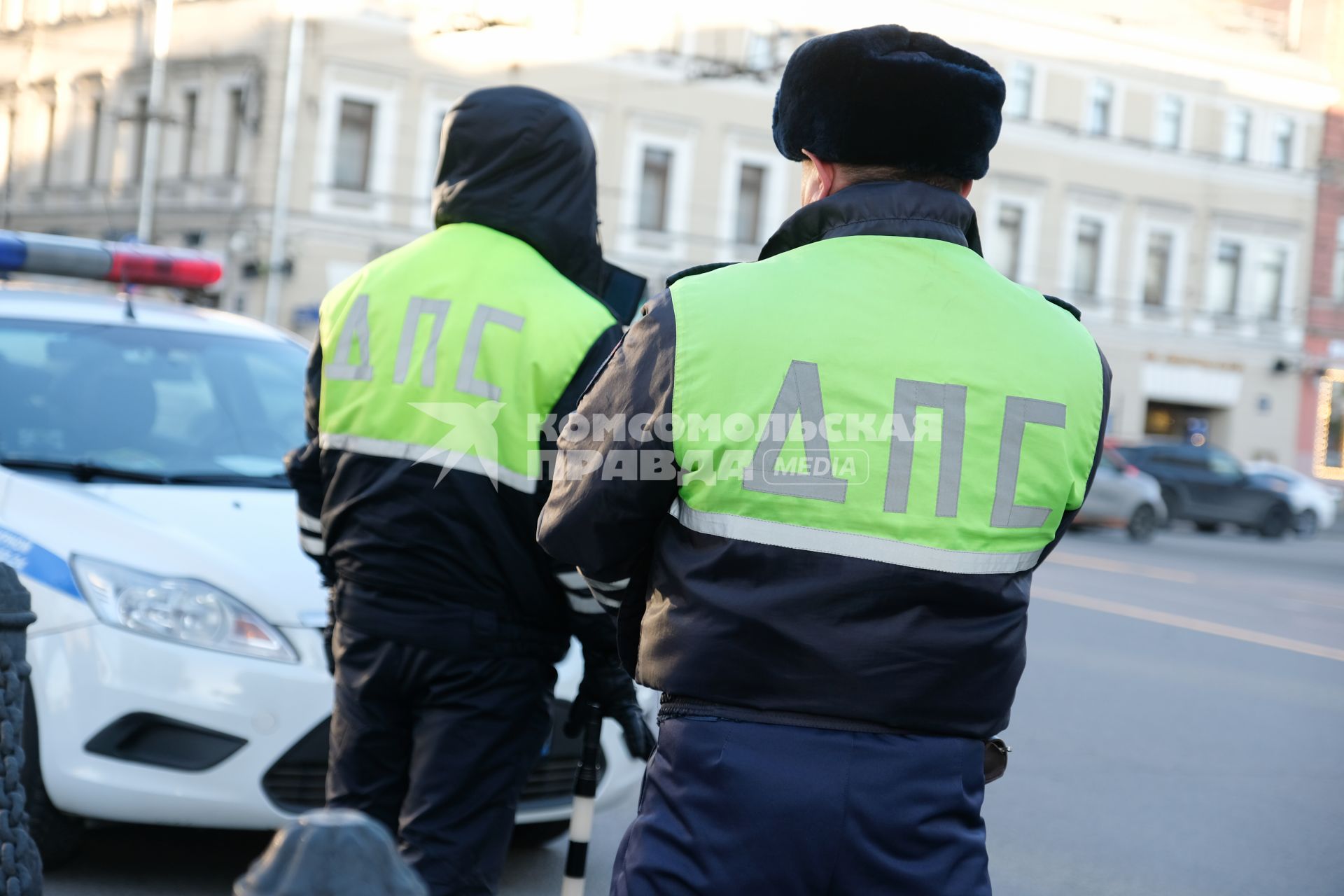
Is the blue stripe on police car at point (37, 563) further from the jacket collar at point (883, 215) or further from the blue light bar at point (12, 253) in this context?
the jacket collar at point (883, 215)

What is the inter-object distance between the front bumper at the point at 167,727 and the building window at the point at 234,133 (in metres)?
27.7

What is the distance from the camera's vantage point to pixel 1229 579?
15984mm

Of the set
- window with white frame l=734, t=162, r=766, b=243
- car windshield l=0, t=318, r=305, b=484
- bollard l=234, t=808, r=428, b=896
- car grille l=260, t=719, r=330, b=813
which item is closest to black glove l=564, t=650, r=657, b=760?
car grille l=260, t=719, r=330, b=813

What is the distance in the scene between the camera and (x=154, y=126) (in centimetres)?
3166

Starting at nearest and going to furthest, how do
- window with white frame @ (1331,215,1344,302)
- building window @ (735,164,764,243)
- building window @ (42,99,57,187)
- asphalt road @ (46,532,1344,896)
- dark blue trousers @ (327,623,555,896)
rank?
dark blue trousers @ (327,623,555,896)
asphalt road @ (46,532,1344,896)
building window @ (735,164,764,243)
building window @ (42,99,57,187)
window with white frame @ (1331,215,1344,302)

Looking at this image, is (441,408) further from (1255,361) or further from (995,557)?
(1255,361)

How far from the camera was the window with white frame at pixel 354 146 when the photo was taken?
98.0 feet

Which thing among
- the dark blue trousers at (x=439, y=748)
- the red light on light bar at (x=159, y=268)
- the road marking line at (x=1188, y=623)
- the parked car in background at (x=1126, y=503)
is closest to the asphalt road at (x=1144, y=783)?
the road marking line at (x=1188, y=623)

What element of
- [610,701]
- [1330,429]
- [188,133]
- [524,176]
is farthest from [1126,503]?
[188,133]

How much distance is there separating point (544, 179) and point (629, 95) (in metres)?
29.5

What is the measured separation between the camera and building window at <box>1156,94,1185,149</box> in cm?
3666

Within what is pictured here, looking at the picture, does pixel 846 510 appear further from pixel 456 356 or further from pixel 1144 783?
pixel 1144 783

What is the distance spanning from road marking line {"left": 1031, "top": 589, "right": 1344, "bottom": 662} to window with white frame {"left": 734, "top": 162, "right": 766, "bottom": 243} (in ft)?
69.5

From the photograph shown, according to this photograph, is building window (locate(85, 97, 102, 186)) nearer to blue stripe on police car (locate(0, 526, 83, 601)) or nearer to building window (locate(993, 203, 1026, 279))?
building window (locate(993, 203, 1026, 279))
